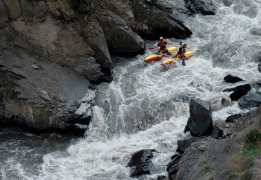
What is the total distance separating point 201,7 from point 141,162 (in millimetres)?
12996

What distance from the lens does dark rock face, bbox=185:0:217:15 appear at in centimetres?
2017

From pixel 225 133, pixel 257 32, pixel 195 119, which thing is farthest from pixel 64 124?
pixel 257 32

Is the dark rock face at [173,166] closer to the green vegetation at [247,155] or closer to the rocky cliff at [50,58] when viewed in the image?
the green vegetation at [247,155]

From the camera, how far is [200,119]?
11406 millimetres

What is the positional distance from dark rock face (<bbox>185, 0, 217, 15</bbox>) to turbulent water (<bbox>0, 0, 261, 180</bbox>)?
6.99ft

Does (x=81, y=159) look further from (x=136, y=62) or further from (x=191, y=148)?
(x=136, y=62)

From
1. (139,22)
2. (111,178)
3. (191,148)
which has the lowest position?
(111,178)

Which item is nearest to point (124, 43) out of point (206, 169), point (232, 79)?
point (232, 79)

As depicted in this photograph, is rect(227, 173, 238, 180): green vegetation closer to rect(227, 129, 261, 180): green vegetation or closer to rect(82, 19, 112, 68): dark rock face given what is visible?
rect(227, 129, 261, 180): green vegetation

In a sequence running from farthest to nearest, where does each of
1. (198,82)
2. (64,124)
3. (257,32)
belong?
(257,32)
(198,82)
(64,124)

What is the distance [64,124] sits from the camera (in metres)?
12.4

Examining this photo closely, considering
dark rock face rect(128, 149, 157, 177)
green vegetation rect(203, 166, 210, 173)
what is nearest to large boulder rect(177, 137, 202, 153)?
dark rock face rect(128, 149, 157, 177)

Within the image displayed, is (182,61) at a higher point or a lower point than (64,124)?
higher

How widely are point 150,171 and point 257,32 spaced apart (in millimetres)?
11307
